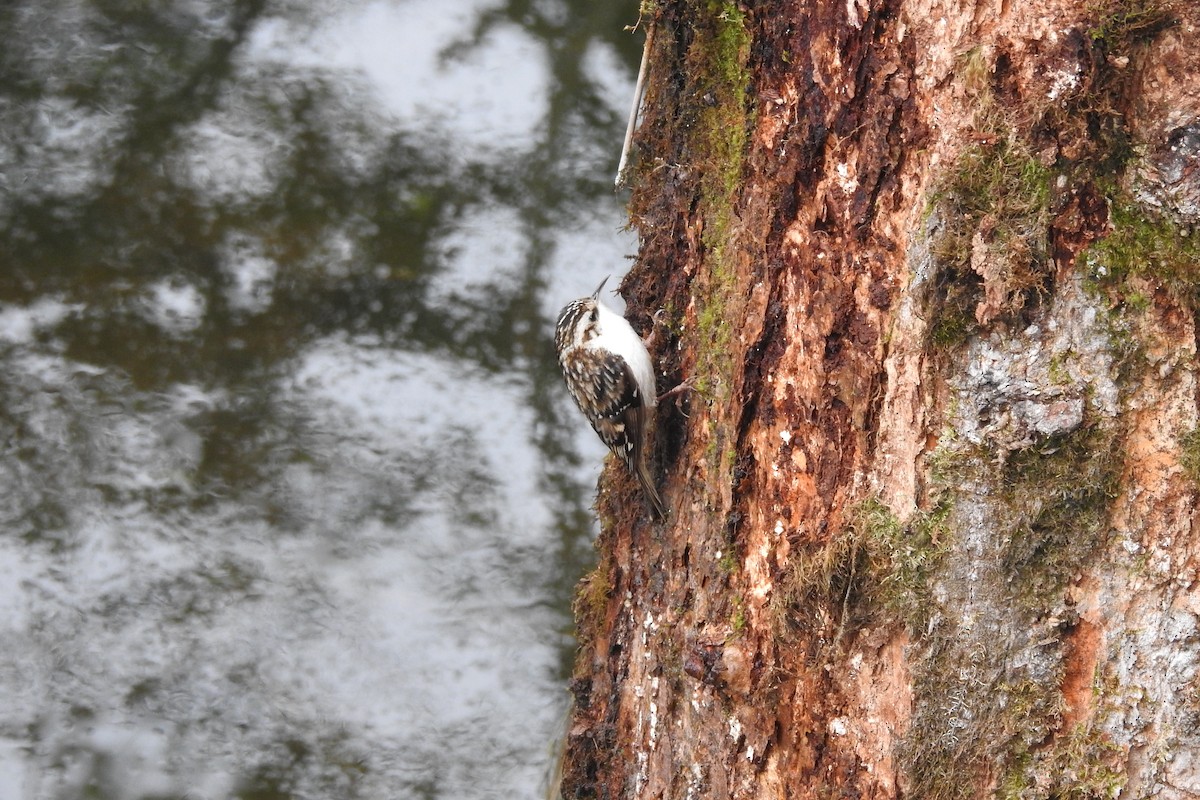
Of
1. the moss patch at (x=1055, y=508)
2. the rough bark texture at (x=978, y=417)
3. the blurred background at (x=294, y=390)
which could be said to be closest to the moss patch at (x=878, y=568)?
the rough bark texture at (x=978, y=417)

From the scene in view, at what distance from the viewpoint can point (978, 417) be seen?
1599 millimetres

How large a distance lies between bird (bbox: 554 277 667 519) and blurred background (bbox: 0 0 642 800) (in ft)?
2.85

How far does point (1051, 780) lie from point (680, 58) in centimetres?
163

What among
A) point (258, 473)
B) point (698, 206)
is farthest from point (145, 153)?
point (698, 206)

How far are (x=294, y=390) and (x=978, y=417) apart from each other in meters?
2.85

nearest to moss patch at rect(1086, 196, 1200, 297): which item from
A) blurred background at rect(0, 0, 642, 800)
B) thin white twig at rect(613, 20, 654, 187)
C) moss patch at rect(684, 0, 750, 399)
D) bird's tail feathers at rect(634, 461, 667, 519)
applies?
moss patch at rect(684, 0, 750, 399)

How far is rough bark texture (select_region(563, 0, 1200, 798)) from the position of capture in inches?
60.9

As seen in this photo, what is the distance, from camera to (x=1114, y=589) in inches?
61.6

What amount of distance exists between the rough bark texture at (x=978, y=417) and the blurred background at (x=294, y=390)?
2203 mm

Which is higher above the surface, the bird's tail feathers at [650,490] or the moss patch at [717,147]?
the moss patch at [717,147]

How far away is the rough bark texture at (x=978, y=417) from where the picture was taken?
1.55 m

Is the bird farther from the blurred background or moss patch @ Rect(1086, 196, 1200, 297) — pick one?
moss patch @ Rect(1086, 196, 1200, 297)

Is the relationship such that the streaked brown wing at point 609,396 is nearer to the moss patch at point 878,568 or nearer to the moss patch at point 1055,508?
the moss patch at point 878,568

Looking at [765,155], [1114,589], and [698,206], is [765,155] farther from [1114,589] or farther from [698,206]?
[1114,589]
